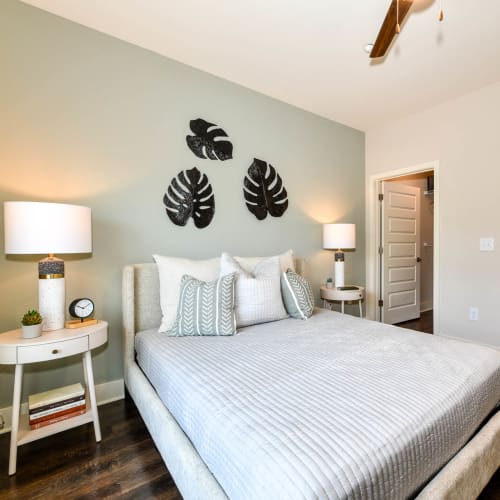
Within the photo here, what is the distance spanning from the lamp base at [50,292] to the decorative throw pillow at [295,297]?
1464mm

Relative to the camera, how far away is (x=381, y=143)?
144 inches

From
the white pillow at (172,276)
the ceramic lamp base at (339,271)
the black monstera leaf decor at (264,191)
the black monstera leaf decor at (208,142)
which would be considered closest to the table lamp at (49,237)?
the white pillow at (172,276)

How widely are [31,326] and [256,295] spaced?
1.30m

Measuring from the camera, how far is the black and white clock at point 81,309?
1718mm

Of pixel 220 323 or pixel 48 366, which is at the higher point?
pixel 220 323

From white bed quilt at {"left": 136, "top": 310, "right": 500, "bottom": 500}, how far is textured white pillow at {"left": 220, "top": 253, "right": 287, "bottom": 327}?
30 cm

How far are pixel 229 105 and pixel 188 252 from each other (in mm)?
1395

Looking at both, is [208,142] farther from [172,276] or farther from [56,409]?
[56,409]

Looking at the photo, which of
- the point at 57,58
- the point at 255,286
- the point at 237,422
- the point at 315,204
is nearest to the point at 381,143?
the point at 315,204

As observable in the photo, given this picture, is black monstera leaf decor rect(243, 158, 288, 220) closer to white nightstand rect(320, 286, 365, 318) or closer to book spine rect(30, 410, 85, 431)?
white nightstand rect(320, 286, 365, 318)

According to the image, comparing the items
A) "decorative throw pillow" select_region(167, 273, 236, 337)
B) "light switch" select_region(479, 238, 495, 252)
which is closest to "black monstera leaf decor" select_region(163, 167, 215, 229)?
"decorative throw pillow" select_region(167, 273, 236, 337)

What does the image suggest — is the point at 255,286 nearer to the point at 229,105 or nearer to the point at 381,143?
the point at 229,105

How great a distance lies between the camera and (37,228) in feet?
4.86

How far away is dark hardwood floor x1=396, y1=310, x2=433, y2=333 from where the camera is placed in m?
3.79
